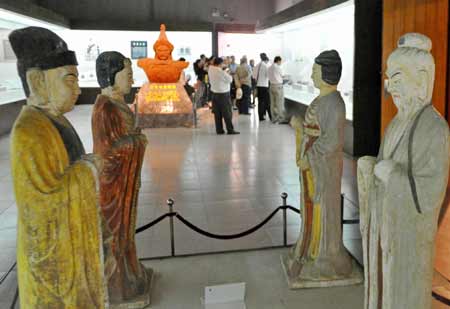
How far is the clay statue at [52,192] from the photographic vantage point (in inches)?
85.0

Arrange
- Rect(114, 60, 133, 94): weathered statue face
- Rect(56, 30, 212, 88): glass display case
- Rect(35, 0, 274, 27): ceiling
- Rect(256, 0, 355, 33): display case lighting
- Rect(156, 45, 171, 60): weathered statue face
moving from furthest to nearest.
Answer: Rect(35, 0, 274, 27): ceiling
Rect(56, 30, 212, 88): glass display case
Rect(156, 45, 171, 60): weathered statue face
Rect(256, 0, 355, 33): display case lighting
Rect(114, 60, 133, 94): weathered statue face

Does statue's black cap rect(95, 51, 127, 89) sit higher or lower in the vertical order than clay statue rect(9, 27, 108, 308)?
higher

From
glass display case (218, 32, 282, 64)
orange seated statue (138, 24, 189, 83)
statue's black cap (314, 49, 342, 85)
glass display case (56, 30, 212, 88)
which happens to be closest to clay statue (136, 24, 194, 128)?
orange seated statue (138, 24, 189, 83)

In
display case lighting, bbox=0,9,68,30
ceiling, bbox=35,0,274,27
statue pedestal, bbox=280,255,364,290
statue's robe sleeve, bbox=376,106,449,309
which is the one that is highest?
ceiling, bbox=35,0,274,27

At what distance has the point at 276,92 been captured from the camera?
13438mm

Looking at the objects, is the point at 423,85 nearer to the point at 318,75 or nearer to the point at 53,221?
the point at 318,75

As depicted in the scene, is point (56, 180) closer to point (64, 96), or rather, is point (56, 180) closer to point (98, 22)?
point (64, 96)

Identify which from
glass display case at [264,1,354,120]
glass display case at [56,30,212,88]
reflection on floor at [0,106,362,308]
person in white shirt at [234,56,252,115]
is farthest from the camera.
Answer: glass display case at [56,30,212,88]

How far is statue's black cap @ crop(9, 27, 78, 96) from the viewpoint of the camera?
87.3 inches

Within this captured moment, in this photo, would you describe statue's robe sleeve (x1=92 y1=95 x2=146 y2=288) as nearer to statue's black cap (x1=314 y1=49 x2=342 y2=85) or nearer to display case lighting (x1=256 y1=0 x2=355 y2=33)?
statue's black cap (x1=314 y1=49 x2=342 y2=85)

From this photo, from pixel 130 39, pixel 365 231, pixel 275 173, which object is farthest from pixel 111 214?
pixel 130 39

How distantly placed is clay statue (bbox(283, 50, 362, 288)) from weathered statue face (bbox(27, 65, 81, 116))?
2.14m

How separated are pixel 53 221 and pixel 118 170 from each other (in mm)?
1379

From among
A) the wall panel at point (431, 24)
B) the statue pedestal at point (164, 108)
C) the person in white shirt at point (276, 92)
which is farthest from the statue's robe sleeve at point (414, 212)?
the statue pedestal at point (164, 108)
